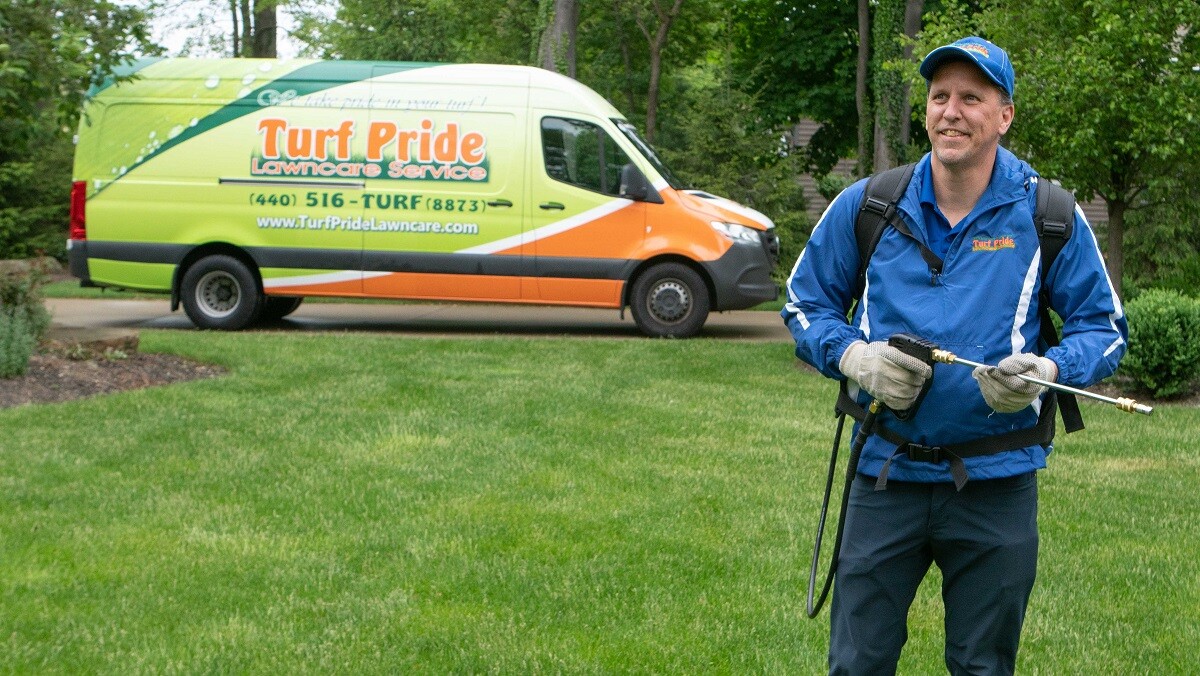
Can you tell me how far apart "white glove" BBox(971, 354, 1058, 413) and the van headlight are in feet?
38.7

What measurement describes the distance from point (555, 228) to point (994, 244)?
1192cm

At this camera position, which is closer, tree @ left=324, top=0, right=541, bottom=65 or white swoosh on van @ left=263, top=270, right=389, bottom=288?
white swoosh on van @ left=263, top=270, right=389, bottom=288

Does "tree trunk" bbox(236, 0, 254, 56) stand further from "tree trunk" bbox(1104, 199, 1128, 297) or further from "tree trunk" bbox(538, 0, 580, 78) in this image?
"tree trunk" bbox(1104, 199, 1128, 297)

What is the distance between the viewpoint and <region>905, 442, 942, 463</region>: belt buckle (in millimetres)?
3330

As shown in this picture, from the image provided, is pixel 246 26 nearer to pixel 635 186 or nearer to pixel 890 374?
pixel 635 186

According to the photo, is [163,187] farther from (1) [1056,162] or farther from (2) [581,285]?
(1) [1056,162]

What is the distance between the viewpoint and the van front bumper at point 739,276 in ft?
49.0

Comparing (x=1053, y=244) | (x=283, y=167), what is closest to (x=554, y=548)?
(x=1053, y=244)

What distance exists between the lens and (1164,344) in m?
11.2

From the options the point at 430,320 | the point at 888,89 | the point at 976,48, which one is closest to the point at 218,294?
the point at 430,320

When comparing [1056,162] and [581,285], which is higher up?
[1056,162]

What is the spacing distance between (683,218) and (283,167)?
13.9 feet

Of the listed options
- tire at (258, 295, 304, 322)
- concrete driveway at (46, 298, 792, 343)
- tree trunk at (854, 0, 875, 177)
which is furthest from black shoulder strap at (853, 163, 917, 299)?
tree trunk at (854, 0, 875, 177)

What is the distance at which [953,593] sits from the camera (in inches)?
136
